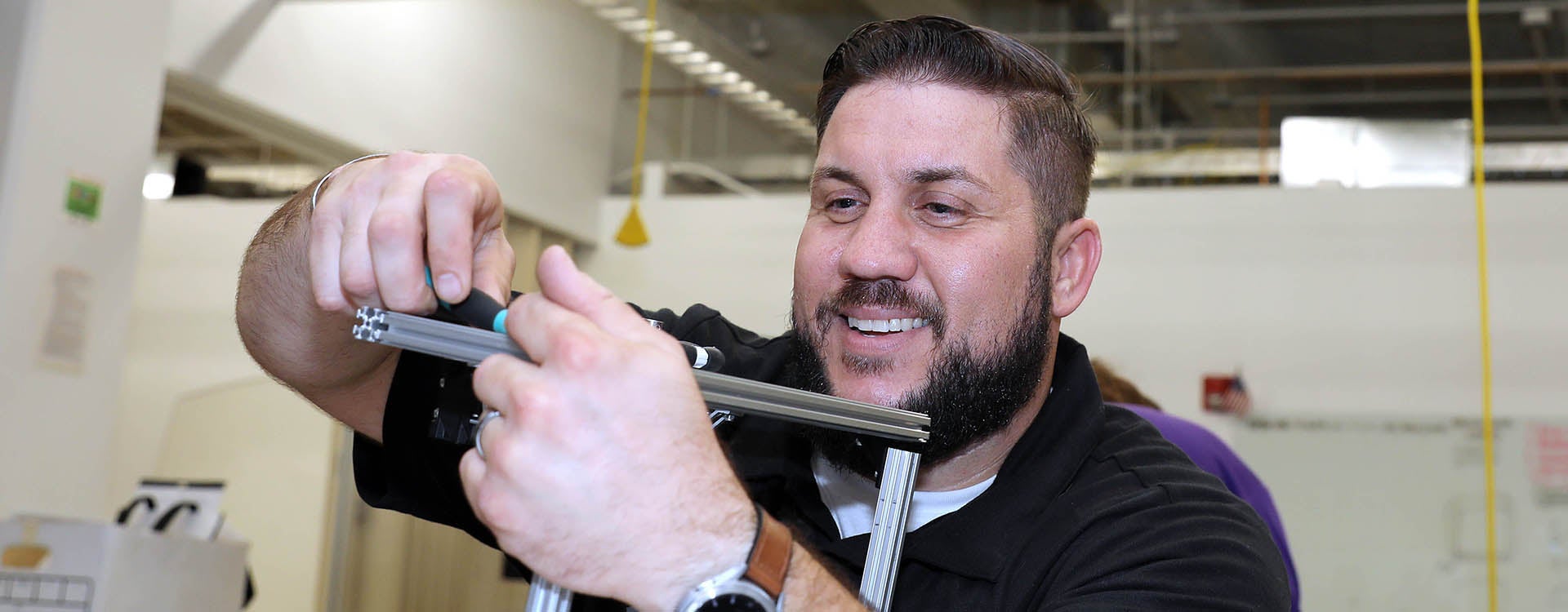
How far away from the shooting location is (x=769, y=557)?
68 cm

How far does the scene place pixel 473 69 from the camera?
580 cm

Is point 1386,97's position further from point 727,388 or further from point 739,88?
point 727,388

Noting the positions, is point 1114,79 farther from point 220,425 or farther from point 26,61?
point 26,61

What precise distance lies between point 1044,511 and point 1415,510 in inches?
195

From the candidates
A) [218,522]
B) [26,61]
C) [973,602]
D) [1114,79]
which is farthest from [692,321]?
[1114,79]

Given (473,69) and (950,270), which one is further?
(473,69)

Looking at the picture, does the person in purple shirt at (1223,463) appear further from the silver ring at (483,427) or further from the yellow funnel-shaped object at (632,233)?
the yellow funnel-shaped object at (632,233)

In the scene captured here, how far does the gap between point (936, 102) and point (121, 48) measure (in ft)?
10.5

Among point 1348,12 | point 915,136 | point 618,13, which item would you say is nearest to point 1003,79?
point 915,136

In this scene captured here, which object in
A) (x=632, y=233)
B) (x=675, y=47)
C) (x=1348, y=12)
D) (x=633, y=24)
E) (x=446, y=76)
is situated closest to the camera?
(x=632, y=233)

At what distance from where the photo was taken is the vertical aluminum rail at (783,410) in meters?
0.63

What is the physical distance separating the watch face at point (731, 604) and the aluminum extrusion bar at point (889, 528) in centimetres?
25

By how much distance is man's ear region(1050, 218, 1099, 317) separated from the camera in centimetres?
127

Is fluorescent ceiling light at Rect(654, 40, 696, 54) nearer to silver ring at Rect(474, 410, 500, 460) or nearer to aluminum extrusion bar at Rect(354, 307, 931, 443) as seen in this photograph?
aluminum extrusion bar at Rect(354, 307, 931, 443)
